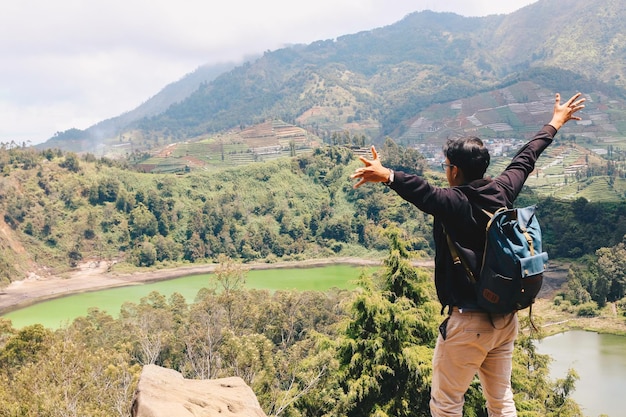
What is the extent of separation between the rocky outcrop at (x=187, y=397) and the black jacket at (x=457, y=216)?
2.14 metres

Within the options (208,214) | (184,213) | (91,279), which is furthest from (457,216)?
(184,213)

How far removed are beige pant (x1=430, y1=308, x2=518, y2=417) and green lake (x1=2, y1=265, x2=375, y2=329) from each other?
29998 millimetres

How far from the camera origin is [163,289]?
1730 inches

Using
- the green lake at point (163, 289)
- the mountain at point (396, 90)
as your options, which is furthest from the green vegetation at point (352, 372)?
the mountain at point (396, 90)

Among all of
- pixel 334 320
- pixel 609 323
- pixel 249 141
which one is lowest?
pixel 609 323

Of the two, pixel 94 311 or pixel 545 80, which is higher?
pixel 545 80

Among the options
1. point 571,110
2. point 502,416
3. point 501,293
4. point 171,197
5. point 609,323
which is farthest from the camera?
point 171,197

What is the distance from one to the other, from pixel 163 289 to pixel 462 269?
44398 millimetres

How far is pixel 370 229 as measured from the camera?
2227 inches

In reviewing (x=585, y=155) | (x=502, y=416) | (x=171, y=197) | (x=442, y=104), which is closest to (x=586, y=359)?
(x=502, y=416)

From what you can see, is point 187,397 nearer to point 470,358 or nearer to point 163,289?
point 470,358

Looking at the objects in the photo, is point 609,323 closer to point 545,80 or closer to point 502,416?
point 502,416

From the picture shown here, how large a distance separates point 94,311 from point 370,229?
3547cm

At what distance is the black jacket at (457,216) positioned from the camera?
6.46 feet
